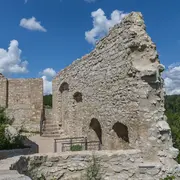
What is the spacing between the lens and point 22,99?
54.0 ft

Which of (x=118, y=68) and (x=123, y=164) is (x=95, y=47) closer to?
(x=118, y=68)

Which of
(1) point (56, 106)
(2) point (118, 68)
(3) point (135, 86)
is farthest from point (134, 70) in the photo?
(1) point (56, 106)

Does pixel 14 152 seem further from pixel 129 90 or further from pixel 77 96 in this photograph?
pixel 77 96

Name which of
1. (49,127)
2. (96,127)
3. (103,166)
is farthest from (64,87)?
(103,166)

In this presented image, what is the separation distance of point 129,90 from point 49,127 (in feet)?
30.2

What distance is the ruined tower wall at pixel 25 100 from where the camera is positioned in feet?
53.3

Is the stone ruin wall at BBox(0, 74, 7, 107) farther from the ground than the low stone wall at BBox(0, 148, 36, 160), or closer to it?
farther from the ground

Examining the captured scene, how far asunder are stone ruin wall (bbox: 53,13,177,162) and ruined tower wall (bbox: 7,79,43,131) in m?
6.22

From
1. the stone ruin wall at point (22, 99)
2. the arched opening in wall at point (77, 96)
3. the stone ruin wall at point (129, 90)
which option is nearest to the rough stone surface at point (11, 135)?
the stone ruin wall at point (129, 90)

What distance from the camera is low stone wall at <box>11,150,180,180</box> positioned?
20.6 ft

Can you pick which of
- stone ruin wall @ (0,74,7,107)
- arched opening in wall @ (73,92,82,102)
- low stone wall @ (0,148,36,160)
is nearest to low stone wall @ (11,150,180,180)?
low stone wall @ (0,148,36,160)

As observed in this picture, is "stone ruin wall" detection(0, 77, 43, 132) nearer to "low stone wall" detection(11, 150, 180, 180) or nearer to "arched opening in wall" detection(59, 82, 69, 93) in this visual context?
"arched opening in wall" detection(59, 82, 69, 93)

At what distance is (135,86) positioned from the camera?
290 inches

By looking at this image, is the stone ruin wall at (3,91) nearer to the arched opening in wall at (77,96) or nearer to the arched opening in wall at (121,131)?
the arched opening in wall at (77,96)
